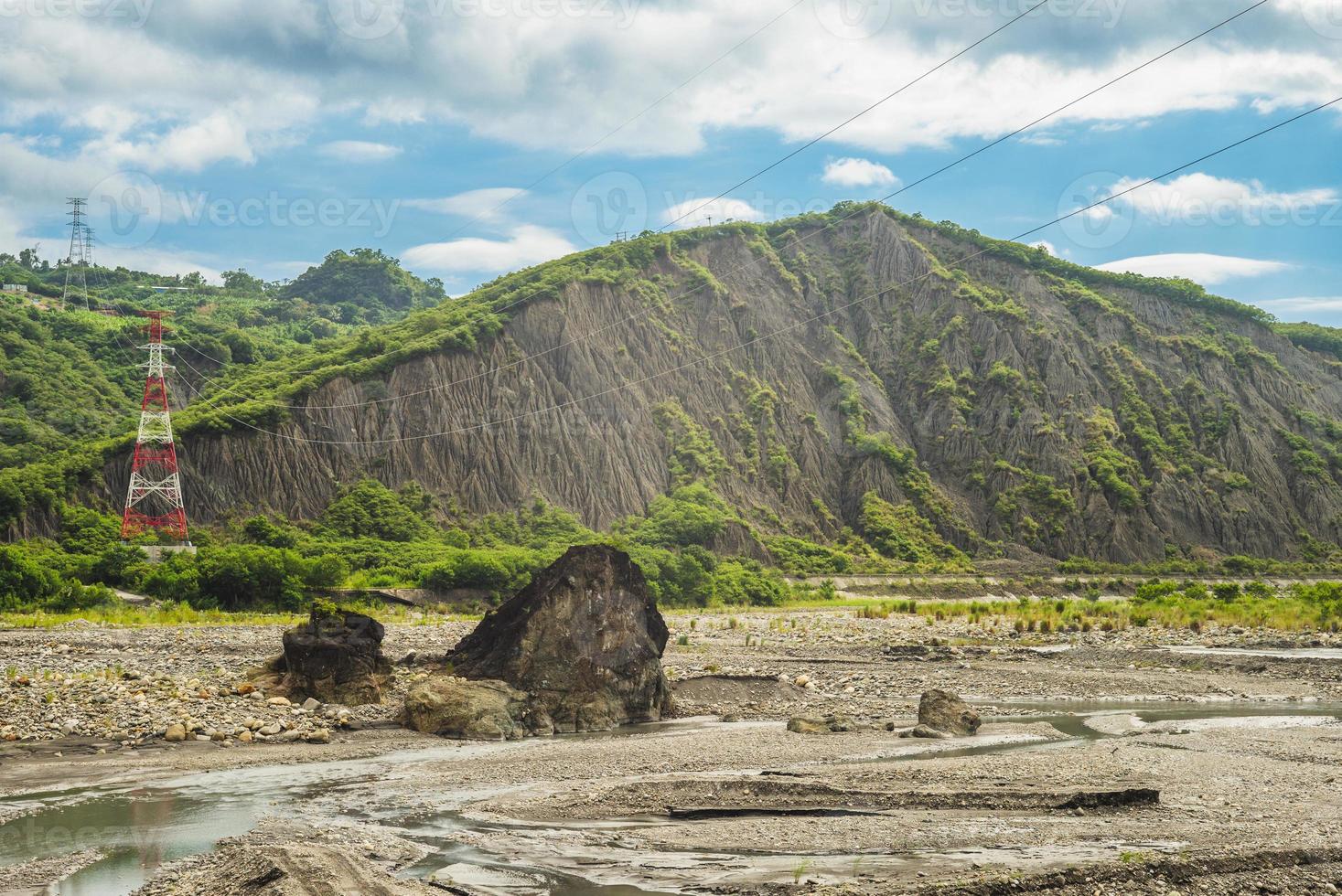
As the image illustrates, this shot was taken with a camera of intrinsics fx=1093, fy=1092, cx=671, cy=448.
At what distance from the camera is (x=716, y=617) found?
58406mm

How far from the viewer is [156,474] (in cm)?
6738

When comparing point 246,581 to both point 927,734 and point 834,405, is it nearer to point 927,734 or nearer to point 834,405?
point 927,734

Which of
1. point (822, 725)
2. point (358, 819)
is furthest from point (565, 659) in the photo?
point (358, 819)

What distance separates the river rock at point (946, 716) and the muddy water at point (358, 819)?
3.16m

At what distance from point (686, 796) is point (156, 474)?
201 ft

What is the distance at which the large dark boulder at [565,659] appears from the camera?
22.6 m

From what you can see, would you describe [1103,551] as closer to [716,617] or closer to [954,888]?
[716,617]

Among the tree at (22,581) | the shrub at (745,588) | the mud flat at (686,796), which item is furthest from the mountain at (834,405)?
the mud flat at (686,796)

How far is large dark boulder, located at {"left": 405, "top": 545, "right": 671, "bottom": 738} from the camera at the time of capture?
74.1ft

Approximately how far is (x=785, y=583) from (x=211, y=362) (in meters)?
54.6

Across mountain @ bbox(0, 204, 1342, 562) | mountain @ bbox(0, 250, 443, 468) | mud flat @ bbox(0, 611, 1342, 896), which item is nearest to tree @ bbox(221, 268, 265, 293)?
mountain @ bbox(0, 250, 443, 468)

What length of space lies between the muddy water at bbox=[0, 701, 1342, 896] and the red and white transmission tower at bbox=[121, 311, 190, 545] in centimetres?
4182

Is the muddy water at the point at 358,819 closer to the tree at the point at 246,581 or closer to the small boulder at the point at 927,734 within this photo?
the small boulder at the point at 927,734

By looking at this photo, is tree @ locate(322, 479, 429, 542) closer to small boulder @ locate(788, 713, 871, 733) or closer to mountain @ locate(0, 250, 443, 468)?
mountain @ locate(0, 250, 443, 468)
